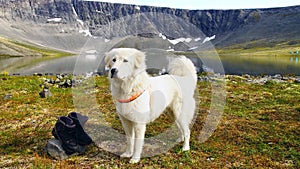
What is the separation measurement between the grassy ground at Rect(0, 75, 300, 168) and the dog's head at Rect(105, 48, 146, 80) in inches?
120

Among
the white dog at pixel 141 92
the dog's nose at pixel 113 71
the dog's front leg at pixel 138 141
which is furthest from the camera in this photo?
the dog's front leg at pixel 138 141

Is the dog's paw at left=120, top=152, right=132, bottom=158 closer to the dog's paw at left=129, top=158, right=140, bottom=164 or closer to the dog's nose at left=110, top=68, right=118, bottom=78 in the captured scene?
the dog's paw at left=129, top=158, right=140, bottom=164

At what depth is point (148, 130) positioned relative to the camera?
10.8m

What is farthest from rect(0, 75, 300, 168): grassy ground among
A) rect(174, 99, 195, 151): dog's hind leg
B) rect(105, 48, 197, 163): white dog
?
rect(105, 48, 197, 163): white dog

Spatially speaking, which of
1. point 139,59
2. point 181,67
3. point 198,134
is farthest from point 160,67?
point 198,134

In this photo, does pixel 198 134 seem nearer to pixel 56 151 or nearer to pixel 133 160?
pixel 133 160

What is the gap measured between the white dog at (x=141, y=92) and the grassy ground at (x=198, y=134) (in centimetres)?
88

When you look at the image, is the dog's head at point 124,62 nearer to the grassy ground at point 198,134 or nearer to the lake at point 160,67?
the lake at point 160,67

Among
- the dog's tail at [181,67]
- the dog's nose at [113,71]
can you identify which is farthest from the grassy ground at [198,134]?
the dog's nose at [113,71]

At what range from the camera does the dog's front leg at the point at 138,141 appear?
280 inches

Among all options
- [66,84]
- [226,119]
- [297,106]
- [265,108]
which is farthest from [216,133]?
[66,84]

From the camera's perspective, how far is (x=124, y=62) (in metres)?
6.12

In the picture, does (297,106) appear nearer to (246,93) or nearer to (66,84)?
(246,93)

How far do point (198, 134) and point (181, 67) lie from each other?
356 cm
